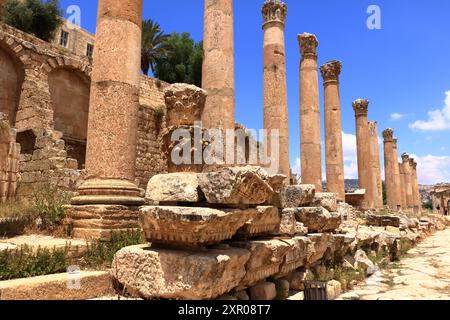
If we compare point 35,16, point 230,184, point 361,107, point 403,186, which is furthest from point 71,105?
point 403,186

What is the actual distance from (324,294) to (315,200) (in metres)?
2.99

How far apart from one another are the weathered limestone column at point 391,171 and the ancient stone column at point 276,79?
21.5 metres

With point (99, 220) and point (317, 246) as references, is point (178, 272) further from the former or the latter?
point (317, 246)

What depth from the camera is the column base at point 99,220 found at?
571cm

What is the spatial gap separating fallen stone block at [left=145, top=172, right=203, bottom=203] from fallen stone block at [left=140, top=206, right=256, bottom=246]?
344 mm

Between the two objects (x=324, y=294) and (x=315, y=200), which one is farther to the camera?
(x=315, y=200)

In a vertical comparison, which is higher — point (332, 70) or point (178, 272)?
point (332, 70)

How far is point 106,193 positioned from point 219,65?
4969 mm

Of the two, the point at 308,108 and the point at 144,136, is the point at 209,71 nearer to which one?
the point at 144,136

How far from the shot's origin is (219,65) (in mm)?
9531

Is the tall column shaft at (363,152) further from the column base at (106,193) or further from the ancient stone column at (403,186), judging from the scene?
the column base at (106,193)
